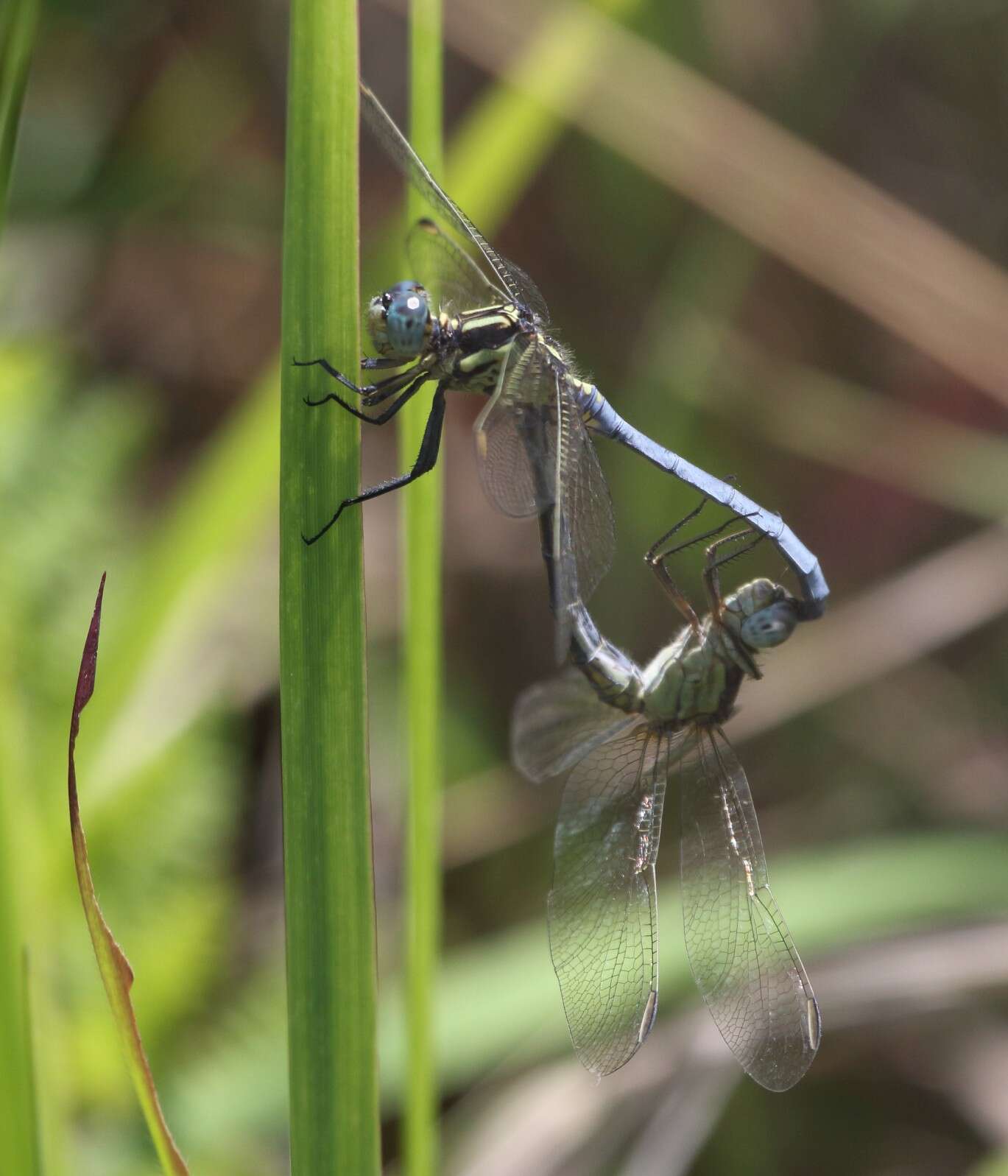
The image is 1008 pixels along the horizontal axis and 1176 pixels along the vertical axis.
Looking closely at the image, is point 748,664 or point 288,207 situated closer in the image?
point 288,207

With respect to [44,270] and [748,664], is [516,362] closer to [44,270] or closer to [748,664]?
[748,664]

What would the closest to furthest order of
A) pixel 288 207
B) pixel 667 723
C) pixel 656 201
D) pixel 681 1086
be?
pixel 288 207
pixel 667 723
pixel 681 1086
pixel 656 201

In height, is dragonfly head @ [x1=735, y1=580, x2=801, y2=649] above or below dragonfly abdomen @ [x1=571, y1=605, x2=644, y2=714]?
above

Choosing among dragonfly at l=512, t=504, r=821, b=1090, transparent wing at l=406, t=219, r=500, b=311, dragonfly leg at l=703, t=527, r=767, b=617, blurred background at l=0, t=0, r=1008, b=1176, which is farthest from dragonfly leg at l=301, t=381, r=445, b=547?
blurred background at l=0, t=0, r=1008, b=1176

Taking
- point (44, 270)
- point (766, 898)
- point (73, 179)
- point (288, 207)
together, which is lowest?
point (44, 270)

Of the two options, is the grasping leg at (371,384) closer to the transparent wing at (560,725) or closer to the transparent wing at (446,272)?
the transparent wing at (446,272)

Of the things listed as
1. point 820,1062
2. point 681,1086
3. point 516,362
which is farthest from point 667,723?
point 820,1062

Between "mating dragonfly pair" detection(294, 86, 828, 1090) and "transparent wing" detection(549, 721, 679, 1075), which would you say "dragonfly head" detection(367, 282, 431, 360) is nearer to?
"mating dragonfly pair" detection(294, 86, 828, 1090)

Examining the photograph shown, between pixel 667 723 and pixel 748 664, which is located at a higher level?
pixel 748 664

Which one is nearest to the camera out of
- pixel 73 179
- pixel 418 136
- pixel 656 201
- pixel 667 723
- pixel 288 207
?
pixel 288 207
